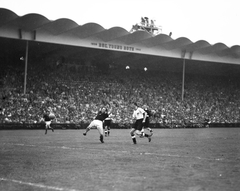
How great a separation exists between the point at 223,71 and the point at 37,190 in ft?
178

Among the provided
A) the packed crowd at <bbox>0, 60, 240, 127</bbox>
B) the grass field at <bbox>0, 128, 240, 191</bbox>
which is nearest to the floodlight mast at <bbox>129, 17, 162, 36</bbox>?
the packed crowd at <bbox>0, 60, 240, 127</bbox>

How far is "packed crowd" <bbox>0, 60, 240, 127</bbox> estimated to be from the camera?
37469 mm

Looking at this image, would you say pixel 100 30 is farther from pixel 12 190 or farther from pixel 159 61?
pixel 12 190

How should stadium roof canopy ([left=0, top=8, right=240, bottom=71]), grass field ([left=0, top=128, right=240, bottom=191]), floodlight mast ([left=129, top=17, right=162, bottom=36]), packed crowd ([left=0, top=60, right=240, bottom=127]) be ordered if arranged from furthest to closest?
floodlight mast ([left=129, top=17, right=162, bottom=36])
packed crowd ([left=0, top=60, right=240, bottom=127])
stadium roof canopy ([left=0, top=8, right=240, bottom=71])
grass field ([left=0, top=128, right=240, bottom=191])

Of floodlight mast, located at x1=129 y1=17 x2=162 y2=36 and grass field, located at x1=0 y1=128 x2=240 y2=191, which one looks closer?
grass field, located at x1=0 y1=128 x2=240 y2=191

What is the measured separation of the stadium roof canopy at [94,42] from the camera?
1464 inches

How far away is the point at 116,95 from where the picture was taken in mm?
44438

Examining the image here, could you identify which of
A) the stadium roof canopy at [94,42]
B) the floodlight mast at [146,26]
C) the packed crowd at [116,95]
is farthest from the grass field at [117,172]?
the floodlight mast at [146,26]

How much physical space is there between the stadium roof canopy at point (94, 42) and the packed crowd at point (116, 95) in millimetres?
2731

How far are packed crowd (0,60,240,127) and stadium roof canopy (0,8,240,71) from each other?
273 cm

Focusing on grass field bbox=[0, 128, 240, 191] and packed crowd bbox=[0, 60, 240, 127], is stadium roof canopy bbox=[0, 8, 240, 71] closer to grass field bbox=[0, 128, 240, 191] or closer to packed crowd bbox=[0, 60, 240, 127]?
packed crowd bbox=[0, 60, 240, 127]

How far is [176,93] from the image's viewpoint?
165ft

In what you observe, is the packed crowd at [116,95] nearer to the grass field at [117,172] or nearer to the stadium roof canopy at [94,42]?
the stadium roof canopy at [94,42]

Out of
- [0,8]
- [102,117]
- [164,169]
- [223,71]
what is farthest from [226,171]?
[223,71]
